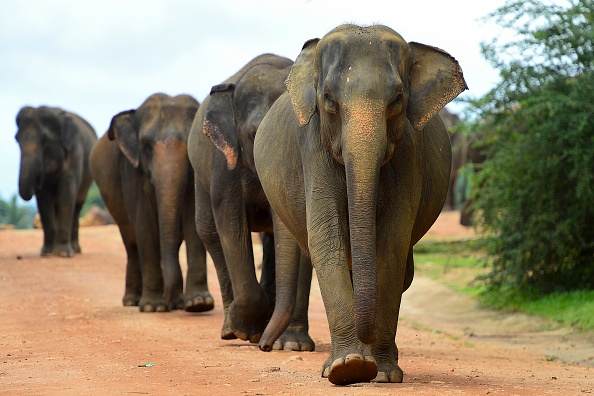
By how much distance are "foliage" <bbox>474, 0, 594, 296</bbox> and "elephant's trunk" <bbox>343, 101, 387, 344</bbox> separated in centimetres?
802

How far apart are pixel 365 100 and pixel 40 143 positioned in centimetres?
1488

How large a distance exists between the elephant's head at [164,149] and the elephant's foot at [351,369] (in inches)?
265

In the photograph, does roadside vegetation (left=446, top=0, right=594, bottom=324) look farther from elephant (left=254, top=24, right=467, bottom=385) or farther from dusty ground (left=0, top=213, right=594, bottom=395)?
elephant (left=254, top=24, right=467, bottom=385)

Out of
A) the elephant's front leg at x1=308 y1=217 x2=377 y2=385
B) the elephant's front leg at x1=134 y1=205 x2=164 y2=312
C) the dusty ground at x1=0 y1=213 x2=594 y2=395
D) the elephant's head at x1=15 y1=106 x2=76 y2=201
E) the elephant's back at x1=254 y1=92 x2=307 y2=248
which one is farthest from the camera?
the elephant's head at x1=15 y1=106 x2=76 y2=201

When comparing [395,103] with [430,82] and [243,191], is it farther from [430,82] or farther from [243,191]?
[243,191]

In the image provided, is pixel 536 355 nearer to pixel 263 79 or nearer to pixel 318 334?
pixel 318 334

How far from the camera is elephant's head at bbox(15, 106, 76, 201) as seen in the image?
20625 millimetres

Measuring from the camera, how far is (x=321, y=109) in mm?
7402

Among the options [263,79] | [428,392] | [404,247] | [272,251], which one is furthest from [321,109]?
[272,251]

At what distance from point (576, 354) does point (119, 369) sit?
17.8ft

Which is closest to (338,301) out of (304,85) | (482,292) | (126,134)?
(304,85)

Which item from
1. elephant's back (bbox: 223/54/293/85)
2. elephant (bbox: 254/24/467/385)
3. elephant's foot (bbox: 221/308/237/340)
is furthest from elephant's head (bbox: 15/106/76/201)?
elephant (bbox: 254/24/467/385)

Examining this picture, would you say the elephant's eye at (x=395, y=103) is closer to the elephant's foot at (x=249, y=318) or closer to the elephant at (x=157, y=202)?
the elephant's foot at (x=249, y=318)

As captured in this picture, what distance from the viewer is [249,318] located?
33.3ft
